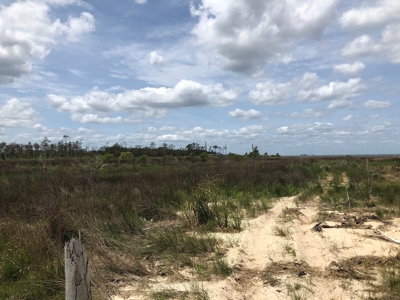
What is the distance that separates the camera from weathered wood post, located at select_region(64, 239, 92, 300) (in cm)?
251

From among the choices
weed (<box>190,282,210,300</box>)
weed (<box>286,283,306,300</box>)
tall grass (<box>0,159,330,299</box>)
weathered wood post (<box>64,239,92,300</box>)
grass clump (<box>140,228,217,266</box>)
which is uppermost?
weathered wood post (<box>64,239,92,300</box>)

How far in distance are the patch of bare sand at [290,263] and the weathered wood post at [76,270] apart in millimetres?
1506

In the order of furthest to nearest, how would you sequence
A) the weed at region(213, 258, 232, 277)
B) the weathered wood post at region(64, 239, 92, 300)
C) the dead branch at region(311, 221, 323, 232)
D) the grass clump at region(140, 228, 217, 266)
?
1. the dead branch at region(311, 221, 323, 232)
2. the grass clump at region(140, 228, 217, 266)
3. the weed at region(213, 258, 232, 277)
4. the weathered wood post at region(64, 239, 92, 300)

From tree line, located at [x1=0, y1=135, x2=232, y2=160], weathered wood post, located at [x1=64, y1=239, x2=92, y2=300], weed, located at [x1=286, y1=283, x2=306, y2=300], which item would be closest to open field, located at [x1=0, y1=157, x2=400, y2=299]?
weed, located at [x1=286, y1=283, x2=306, y2=300]

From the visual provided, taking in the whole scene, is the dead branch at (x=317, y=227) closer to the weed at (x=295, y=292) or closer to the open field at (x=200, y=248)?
the open field at (x=200, y=248)

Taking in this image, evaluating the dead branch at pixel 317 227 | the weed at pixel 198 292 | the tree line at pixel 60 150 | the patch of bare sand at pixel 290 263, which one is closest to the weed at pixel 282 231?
the patch of bare sand at pixel 290 263

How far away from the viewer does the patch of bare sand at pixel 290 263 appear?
4.09 m

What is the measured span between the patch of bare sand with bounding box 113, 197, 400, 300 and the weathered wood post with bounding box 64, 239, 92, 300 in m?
1.51

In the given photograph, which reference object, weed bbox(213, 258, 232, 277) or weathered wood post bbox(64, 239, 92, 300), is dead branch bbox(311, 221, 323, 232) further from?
weathered wood post bbox(64, 239, 92, 300)

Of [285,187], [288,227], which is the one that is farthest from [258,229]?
[285,187]

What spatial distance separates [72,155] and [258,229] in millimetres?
55850

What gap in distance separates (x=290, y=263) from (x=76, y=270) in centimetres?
365

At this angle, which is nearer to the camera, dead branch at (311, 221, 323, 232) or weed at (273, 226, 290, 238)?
weed at (273, 226, 290, 238)

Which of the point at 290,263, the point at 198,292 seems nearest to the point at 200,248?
the point at 290,263
